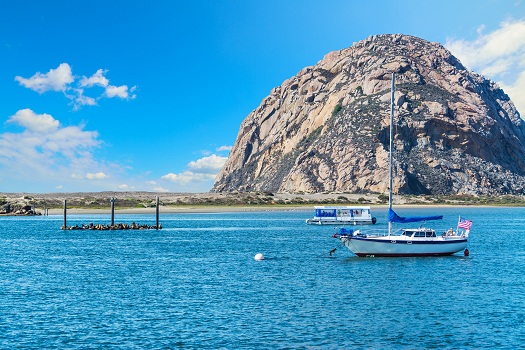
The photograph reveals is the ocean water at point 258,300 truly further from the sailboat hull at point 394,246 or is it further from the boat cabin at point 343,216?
the boat cabin at point 343,216

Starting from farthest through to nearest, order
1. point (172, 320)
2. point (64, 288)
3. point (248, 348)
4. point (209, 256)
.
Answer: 1. point (209, 256)
2. point (64, 288)
3. point (172, 320)
4. point (248, 348)

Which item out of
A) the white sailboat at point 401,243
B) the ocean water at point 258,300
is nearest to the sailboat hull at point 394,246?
the white sailboat at point 401,243

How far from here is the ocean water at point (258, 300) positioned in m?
29.0

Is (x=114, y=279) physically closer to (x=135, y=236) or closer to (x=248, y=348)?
(x=248, y=348)

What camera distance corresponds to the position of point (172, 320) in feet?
107

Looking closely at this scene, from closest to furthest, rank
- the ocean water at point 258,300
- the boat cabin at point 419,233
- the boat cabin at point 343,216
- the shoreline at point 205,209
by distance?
the ocean water at point 258,300 < the boat cabin at point 419,233 < the boat cabin at point 343,216 < the shoreline at point 205,209

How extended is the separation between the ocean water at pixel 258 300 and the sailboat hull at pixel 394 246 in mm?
797

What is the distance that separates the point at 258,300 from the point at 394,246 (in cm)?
2258

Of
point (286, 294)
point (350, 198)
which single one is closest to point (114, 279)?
point (286, 294)

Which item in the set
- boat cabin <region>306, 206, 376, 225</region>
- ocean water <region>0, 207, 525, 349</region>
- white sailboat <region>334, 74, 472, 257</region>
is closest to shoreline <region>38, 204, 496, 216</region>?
boat cabin <region>306, 206, 376, 225</region>

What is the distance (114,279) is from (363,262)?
22.1 metres

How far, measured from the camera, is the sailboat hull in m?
56.9

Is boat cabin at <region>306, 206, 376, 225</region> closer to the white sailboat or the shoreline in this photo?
the shoreline

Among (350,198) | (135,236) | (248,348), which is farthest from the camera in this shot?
(350,198)
